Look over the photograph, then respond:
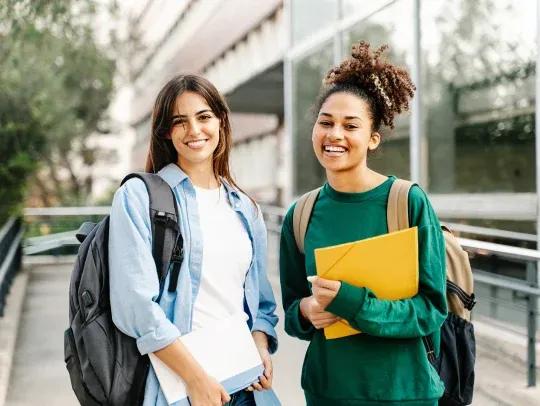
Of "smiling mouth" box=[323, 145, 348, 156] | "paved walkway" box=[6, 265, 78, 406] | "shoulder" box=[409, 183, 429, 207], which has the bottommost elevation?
"paved walkway" box=[6, 265, 78, 406]

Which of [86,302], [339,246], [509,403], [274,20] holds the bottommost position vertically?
[509,403]

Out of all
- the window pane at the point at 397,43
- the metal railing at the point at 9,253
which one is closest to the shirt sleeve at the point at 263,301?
the metal railing at the point at 9,253

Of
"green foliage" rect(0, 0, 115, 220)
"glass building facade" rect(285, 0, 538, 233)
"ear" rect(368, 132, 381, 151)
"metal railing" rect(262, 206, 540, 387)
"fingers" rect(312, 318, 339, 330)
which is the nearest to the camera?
"fingers" rect(312, 318, 339, 330)

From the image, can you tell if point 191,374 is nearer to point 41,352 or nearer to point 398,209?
point 398,209

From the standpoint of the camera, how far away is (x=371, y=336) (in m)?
1.86

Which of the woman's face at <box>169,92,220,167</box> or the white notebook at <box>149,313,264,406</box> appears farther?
the woman's face at <box>169,92,220,167</box>

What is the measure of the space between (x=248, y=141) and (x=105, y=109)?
17.9 feet

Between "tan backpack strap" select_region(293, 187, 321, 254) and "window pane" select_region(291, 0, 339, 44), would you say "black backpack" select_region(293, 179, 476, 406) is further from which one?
"window pane" select_region(291, 0, 339, 44)

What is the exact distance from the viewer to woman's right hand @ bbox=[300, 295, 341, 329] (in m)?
1.84

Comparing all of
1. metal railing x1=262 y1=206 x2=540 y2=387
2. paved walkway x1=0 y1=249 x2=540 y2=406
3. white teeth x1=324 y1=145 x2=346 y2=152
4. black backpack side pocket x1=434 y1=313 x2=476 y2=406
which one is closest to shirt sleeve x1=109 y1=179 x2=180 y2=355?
white teeth x1=324 y1=145 x2=346 y2=152

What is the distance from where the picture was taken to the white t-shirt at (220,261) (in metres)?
1.92

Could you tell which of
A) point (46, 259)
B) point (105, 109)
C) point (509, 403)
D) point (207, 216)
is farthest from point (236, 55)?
point (207, 216)

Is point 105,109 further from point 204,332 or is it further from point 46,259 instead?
point 204,332

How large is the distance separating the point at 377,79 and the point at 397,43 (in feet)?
22.4
